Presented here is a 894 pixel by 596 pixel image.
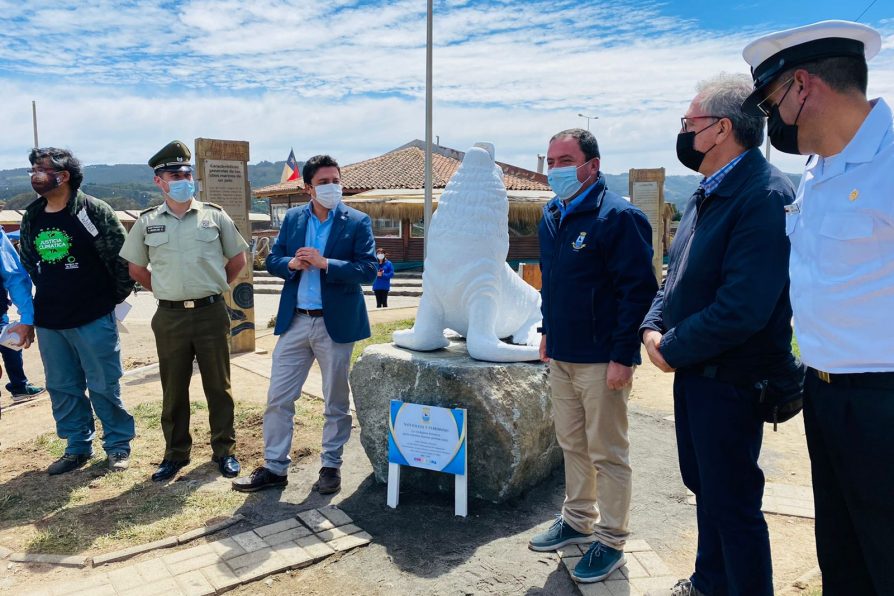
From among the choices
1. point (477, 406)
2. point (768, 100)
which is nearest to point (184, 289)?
point (477, 406)

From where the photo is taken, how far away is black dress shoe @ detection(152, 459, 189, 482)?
4301mm

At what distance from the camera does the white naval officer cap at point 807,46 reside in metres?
1.80

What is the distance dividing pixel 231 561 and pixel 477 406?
4.93ft

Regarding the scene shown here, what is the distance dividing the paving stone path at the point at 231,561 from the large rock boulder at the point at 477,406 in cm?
65

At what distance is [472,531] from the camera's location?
11.7 feet

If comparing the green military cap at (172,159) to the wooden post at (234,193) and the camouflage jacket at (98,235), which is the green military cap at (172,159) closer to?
the camouflage jacket at (98,235)

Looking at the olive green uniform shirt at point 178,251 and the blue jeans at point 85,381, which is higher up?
the olive green uniform shirt at point 178,251

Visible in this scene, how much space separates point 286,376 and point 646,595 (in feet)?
7.97

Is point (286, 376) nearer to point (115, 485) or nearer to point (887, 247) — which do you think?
point (115, 485)

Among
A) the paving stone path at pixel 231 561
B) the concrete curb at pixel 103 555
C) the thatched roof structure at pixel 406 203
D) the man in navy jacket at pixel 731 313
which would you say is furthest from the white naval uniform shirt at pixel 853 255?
the thatched roof structure at pixel 406 203

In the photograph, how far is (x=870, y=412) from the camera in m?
1.80

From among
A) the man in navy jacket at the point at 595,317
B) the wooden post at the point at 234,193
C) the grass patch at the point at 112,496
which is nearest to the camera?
the man in navy jacket at the point at 595,317

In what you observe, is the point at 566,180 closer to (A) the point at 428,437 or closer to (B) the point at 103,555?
(A) the point at 428,437

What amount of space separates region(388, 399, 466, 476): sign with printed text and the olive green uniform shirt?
1561 millimetres
